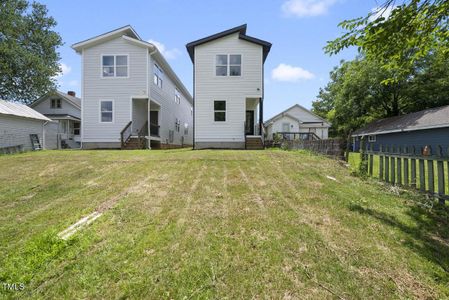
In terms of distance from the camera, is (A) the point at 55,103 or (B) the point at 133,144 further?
(A) the point at 55,103

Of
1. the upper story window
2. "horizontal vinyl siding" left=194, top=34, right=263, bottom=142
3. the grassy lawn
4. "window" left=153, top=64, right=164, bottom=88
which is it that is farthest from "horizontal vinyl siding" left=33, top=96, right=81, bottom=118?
the grassy lawn

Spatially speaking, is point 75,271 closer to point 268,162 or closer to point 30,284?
point 30,284

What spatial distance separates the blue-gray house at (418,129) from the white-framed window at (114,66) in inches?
628

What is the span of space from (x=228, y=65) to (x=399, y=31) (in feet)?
40.3

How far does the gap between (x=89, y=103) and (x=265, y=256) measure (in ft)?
56.4

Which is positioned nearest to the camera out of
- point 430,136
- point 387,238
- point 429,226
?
point 387,238

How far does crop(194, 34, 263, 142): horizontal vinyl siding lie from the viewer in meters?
16.0

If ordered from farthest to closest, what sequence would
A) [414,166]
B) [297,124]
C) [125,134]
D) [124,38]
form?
[297,124] < [124,38] < [125,134] < [414,166]

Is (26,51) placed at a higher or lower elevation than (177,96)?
higher

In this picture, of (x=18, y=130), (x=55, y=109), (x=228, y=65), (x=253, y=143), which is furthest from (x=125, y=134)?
(x=55, y=109)

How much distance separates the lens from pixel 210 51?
1595 cm

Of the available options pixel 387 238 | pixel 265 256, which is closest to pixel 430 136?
pixel 387 238

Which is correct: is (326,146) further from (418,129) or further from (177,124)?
(177,124)

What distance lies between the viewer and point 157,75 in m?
19.1
